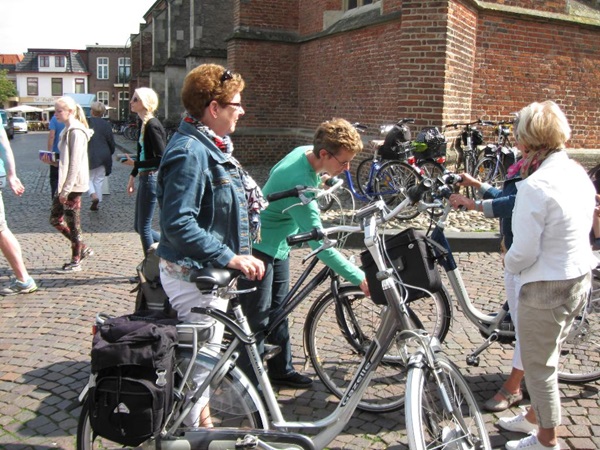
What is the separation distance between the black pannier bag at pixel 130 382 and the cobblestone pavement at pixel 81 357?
109 cm

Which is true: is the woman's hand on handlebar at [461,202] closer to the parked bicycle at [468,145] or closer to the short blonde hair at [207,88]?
the short blonde hair at [207,88]

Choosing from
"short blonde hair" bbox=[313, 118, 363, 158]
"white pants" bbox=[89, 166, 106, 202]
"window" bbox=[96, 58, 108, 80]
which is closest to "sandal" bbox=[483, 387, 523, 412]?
"short blonde hair" bbox=[313, 118, 363, 158]

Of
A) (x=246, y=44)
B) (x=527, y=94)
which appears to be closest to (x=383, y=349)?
(x=527, y=94)

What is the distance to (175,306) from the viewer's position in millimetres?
2758

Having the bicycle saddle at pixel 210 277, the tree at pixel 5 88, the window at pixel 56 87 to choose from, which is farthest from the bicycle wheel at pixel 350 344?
the window at pixel 56 87

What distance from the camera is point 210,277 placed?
2473 mm

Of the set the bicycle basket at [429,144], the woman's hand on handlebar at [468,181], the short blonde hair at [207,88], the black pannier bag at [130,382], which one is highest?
the short blonde hair at [207,88]

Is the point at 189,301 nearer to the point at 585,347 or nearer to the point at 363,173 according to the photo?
the point at 585,347

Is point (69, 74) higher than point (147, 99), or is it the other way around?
point (69, 74)

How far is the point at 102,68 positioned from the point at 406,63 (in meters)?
75.9

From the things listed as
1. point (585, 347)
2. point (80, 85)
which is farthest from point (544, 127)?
point (80, 85)

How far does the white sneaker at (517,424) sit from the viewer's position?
3333mm

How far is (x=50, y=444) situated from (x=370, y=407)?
1760 millimetres

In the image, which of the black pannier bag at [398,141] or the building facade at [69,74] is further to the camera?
the building facade at [69,74]
